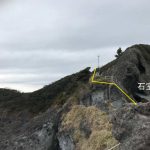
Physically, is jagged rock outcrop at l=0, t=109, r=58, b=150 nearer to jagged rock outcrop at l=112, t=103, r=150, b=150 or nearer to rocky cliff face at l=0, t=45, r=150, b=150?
rocky cliff face at l=0, t=45, r=150, b=150

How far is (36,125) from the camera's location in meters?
51.4

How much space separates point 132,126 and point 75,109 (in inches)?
770

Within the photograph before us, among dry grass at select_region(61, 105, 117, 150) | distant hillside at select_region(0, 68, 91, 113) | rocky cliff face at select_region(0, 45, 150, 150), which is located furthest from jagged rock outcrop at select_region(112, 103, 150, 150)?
distant hillside at select_region(0, 68, 91, 113)

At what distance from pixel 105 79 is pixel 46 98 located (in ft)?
32.0

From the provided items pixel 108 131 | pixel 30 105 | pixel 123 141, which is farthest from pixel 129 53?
pixel 123 141

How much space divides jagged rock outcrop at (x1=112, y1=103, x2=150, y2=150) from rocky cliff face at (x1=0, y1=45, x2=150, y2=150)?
0.39 ft

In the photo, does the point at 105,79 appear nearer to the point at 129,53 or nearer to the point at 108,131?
the point at 129,53

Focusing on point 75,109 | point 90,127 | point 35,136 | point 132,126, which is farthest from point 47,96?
point 132,126

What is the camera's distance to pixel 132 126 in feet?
98.0

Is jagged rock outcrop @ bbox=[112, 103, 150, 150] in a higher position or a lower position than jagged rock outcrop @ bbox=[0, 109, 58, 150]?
higher

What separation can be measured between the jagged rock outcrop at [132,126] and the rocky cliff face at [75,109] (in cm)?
12

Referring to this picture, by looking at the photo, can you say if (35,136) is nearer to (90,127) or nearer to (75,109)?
(75,109)

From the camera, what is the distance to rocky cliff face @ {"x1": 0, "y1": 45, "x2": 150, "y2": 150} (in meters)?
42.3

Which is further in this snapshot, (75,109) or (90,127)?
(75,109)
